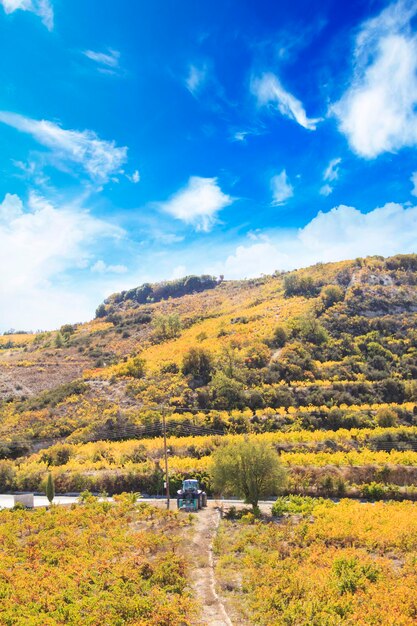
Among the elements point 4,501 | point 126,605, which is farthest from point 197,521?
point 4,501

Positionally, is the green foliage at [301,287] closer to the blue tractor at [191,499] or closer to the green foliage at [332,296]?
the green foliage at [332,296]

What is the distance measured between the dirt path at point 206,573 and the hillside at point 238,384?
8.58 metres

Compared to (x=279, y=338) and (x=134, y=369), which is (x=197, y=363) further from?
(x=279, y=338)

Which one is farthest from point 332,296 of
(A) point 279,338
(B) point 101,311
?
(B) point 101,311

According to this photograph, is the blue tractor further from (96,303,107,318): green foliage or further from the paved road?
(96,303,107,318): green foliage

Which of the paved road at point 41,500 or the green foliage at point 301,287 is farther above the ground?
the green foliage at point 301,287

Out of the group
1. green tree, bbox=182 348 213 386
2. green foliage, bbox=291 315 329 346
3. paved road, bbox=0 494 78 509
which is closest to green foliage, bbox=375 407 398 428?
green foliage, bbox=291 315 329 346

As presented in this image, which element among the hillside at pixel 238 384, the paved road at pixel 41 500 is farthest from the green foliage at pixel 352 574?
the paved road at pixel 41 500

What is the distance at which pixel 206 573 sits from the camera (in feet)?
59.4

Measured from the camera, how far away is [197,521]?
1022 inches

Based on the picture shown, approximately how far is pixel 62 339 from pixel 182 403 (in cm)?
6658

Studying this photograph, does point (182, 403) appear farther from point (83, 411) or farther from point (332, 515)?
point (332, 515)

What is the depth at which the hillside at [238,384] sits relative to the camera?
40.8 metres

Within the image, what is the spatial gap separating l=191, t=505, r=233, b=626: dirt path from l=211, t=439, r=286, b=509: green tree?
Result: 2224 millimetres
